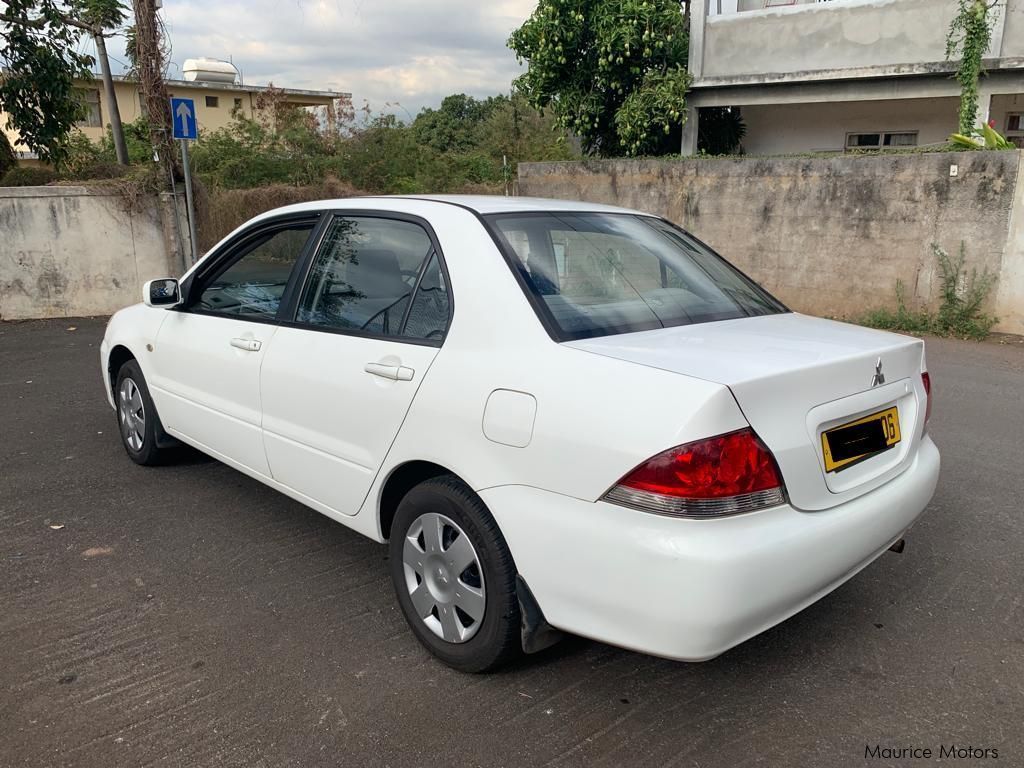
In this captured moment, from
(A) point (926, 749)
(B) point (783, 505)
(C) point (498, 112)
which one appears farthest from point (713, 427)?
(C) point (498, 112)

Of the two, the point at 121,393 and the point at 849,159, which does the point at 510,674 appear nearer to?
the point at 121,393

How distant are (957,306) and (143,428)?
891cm

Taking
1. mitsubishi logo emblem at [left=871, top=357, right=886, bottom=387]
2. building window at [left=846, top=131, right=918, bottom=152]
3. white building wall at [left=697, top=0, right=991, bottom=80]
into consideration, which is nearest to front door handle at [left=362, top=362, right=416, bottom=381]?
mitsubishi logo emblem at [left=871, top=357, right=886, bottom=387]

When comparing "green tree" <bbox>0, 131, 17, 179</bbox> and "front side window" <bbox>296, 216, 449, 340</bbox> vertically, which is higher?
"green tree" <bbox>0, 131, 17, 179</bbox>

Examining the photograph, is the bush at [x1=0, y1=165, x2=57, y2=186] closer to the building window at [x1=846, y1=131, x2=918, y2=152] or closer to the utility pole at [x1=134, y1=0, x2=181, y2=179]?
the utility pole at [x1=134, y1=0, x2=181, y2=179]

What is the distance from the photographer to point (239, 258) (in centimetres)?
423

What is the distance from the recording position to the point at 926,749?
2.41 metres

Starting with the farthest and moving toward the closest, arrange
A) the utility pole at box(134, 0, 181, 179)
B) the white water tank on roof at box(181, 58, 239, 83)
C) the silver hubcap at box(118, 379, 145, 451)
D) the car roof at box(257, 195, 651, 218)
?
the white water tank on roof at box(181, 58, 239, 83), the utility pole at box(134, 0, 181, 179), the silver hubcap at box(118, 379, 145, 451), the car roof at box(257, 195, 651, 218)

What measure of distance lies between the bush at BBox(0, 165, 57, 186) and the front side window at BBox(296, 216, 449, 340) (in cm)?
1042

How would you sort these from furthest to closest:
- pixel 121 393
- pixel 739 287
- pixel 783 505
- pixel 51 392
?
pixel 51 392, pixel 121 393, pixel 739 287, pixel 783 505

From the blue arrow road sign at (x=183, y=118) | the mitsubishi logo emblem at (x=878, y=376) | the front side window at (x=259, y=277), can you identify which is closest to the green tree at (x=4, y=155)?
the blue arrow road sign at (x=183, y=118)

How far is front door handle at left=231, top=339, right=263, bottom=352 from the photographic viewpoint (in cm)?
362

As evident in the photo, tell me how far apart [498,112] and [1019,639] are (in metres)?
40.7

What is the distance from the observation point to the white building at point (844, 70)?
11.9m
